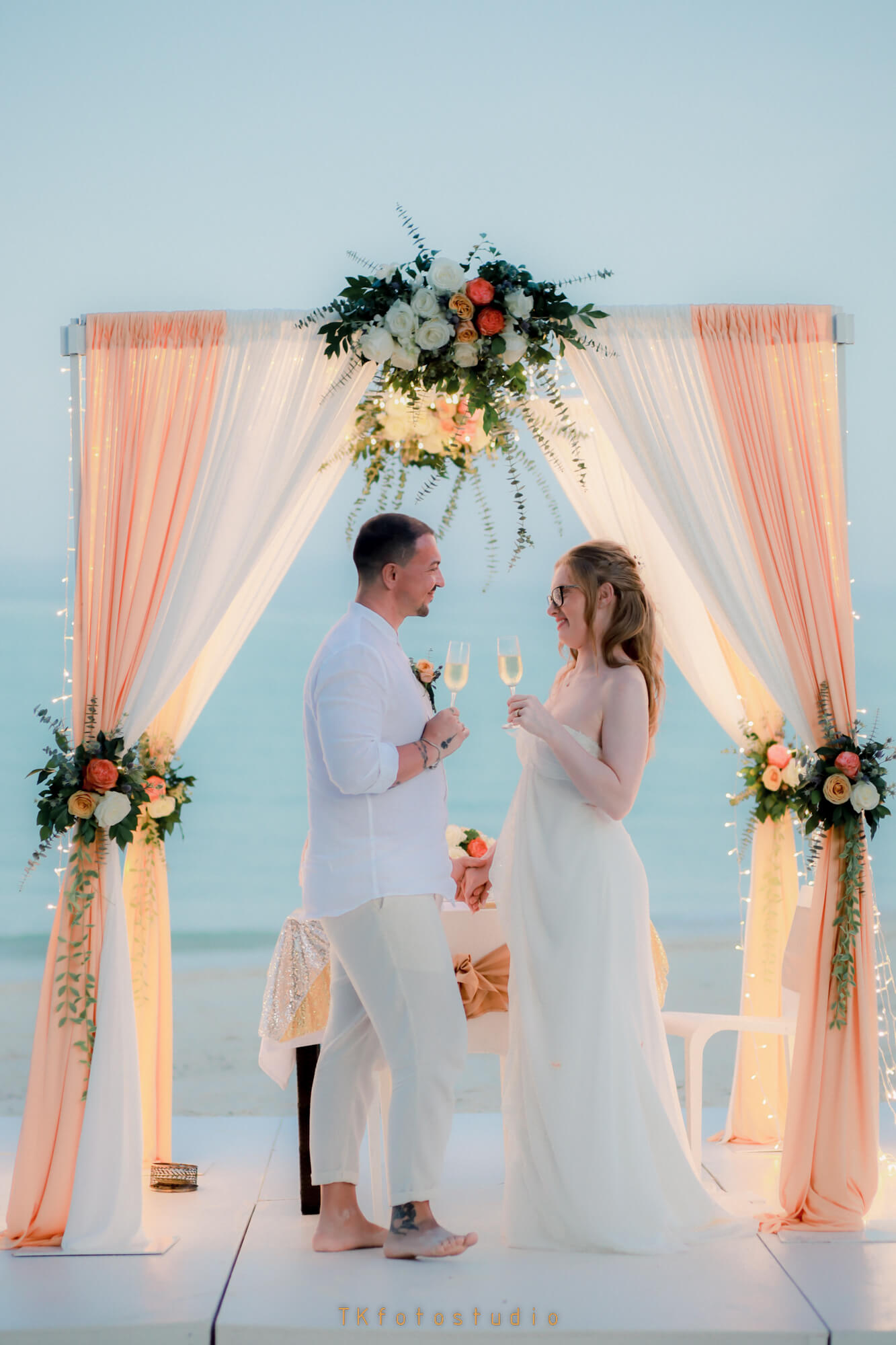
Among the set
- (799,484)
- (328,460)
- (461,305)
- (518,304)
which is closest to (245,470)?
(328,460)

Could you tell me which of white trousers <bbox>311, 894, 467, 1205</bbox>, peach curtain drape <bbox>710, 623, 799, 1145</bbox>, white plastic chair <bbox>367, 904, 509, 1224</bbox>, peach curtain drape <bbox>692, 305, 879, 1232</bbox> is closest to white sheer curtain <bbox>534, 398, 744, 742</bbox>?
peach curtain drape <bbox>710, 623, 799, 1145</bbox>

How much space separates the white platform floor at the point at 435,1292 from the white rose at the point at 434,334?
2369mm

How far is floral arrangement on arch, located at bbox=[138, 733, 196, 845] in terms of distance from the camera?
12.1 feet

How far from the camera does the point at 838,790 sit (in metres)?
3.18

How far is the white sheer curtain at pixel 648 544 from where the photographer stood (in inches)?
Result: 150

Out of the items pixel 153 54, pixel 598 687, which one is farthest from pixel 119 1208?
pixel 153 54

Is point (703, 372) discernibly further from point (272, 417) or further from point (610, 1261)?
point (610, 1261)

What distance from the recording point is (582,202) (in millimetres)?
9781

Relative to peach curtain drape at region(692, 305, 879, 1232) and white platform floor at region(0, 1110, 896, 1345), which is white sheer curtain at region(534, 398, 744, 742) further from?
white platform floor at region(0, 1110, 896, 1345)

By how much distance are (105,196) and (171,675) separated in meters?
7.34

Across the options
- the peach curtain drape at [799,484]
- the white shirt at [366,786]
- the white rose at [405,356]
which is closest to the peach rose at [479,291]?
the white rose at [405,356]

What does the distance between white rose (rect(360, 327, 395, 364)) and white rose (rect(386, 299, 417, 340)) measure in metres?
0.03

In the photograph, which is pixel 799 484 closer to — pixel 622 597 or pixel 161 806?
pixel 622 597

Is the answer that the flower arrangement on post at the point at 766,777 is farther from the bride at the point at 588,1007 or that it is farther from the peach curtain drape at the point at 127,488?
the peach curtain drape at the point at 127,488
